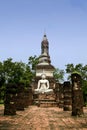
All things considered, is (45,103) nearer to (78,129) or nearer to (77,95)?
(77,95)

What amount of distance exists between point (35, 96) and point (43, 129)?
1077 inches

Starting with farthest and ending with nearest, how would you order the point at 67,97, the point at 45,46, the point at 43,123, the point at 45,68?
the point at 45,46
the point at 45,68
the point at 67,97
the point at 43,123

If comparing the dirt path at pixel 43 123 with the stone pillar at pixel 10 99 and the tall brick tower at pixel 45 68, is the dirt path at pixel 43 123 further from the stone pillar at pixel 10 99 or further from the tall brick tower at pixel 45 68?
the tall brick tower at pixel 45 68

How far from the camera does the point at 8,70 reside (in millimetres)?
43062

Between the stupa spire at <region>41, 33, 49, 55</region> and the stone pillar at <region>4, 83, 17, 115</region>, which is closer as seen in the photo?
the stone pillar at <region>4, 83, 17, 115</region>

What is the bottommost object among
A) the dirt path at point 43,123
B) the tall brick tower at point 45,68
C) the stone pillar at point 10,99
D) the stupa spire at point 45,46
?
the dirt path at point 43,123

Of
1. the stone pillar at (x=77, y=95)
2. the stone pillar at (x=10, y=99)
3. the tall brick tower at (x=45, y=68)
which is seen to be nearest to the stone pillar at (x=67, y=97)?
the stone pillar at (x=77, y=95)

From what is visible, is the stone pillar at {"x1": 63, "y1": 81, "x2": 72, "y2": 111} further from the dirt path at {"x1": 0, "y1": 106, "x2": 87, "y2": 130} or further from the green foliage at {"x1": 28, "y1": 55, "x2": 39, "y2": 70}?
the green foliage at {"x1": 28, "y1": 55, "x2": 39, "y2": 70}

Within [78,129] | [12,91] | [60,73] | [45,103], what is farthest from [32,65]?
[78,129]

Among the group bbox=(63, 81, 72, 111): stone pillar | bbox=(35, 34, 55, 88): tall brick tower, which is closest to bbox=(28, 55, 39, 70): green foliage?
bbox=(35, 34, 55, 88): tall brick tower

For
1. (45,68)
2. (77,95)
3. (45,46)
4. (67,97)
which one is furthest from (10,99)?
(45,46)

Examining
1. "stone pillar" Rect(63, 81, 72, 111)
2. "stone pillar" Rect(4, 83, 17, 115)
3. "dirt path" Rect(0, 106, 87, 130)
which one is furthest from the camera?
"stone pillar" Rect(63, 81, 72, 111)

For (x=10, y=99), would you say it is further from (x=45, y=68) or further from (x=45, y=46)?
(x=45, y=46)

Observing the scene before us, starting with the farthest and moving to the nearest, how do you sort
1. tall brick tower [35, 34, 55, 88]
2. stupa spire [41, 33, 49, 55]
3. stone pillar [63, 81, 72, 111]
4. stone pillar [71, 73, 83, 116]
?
stupa spire [41, 33, 49, 55] < tall brick tower [35, 34, 55, 88] < stone pillar [63, 81, 72, 111] < stone pillar [71, 73, 83, 116]
